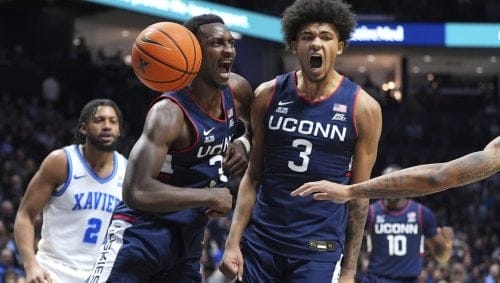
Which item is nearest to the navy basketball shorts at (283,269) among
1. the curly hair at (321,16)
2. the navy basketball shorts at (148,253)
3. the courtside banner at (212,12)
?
the navy basketball shorts at (148,253)

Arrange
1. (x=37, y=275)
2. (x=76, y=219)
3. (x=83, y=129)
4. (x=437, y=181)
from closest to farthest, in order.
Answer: (x=437, y=181) < (x=37, y=275) < (x=76, y=219) < (x=83, y=129)

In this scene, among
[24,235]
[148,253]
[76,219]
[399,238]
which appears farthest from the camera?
[399,238]

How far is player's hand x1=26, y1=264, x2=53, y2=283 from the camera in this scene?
4840 millimetres

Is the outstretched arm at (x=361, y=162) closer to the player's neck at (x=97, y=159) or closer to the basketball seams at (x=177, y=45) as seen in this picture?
the basketball seams at (x=177, y=45)

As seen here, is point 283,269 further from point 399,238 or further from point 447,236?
point 399,238


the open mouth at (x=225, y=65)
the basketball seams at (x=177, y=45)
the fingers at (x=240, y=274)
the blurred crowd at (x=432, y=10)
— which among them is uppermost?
the blurred crowd at (x=432, y=10)

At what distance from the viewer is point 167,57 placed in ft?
13.5

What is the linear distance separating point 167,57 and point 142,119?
15.1 metres

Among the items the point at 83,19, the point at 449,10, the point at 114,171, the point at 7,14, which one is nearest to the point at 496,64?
the point at 449,10

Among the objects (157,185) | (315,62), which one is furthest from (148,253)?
(315,62)

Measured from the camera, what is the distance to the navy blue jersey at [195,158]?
4.07 meters

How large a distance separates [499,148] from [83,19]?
64.2ft

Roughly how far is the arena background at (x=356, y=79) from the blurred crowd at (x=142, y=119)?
3 centimetres

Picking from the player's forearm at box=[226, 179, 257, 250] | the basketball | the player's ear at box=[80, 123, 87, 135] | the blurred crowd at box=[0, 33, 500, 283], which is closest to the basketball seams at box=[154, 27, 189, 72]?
the basketball
